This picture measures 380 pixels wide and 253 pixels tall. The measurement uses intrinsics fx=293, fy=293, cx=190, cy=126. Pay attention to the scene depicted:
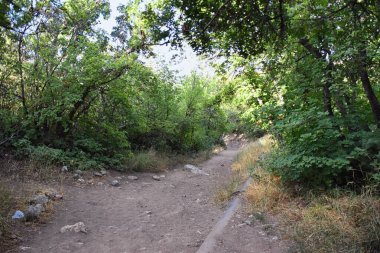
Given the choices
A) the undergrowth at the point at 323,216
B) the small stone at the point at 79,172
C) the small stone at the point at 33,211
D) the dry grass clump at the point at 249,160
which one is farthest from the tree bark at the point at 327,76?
the small stone at the point at 79,172

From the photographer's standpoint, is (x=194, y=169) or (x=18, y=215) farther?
(x=194, y=169)

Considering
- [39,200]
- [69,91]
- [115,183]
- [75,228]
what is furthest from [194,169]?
[75,228]

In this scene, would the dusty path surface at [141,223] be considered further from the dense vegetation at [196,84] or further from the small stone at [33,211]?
the dense vegetation at [196,84]

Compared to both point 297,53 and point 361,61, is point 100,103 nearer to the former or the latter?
point 297,53

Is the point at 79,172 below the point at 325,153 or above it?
below

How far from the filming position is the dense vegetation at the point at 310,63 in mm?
3051

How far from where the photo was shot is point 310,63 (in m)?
5.98

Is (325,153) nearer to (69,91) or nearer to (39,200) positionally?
(39,200)

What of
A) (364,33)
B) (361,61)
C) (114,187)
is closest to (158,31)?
(364,33)

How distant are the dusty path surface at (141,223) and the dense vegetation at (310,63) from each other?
5.78 feet

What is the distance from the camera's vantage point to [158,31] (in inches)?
128

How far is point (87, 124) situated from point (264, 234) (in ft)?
24.6

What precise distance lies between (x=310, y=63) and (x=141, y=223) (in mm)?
4640

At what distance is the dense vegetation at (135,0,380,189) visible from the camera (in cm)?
305
